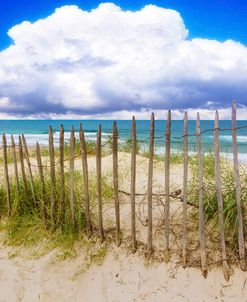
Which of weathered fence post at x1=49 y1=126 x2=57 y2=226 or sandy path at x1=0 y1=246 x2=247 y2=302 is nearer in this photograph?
sandy path at x1=0 y1=246 x2=247 y2=302

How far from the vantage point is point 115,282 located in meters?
4.58

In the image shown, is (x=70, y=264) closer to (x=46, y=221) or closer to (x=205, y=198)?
(x=46, y=221)

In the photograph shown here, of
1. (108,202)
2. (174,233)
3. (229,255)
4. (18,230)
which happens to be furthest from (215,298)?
(18,230)

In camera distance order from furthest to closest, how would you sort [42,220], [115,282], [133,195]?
[42,220] < [133,195] < [115,282]

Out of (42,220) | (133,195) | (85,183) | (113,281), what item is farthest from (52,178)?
(113,281)

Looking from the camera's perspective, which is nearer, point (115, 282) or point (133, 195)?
point (115, 282)

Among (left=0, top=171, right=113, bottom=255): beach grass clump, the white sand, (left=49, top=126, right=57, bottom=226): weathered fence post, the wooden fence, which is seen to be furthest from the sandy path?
(left=49, top=126, right=57, bottom=226): weathered fence post

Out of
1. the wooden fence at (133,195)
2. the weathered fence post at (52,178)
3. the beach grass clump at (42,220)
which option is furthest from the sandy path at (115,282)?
the weathered fence post at (52,178)

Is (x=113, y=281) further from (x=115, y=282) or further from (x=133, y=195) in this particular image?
(x=133, y=195)

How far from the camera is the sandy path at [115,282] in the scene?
169 inches

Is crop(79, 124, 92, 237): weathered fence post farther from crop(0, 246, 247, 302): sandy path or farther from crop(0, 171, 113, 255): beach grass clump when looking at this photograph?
crop(0, 246, 247, 302): sandy path

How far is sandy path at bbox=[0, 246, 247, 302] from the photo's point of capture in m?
4.30

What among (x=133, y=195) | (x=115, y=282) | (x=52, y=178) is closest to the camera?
(x=115, y=282)

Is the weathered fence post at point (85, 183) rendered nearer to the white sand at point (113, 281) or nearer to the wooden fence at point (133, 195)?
the wooden fence at point (133, 195)
